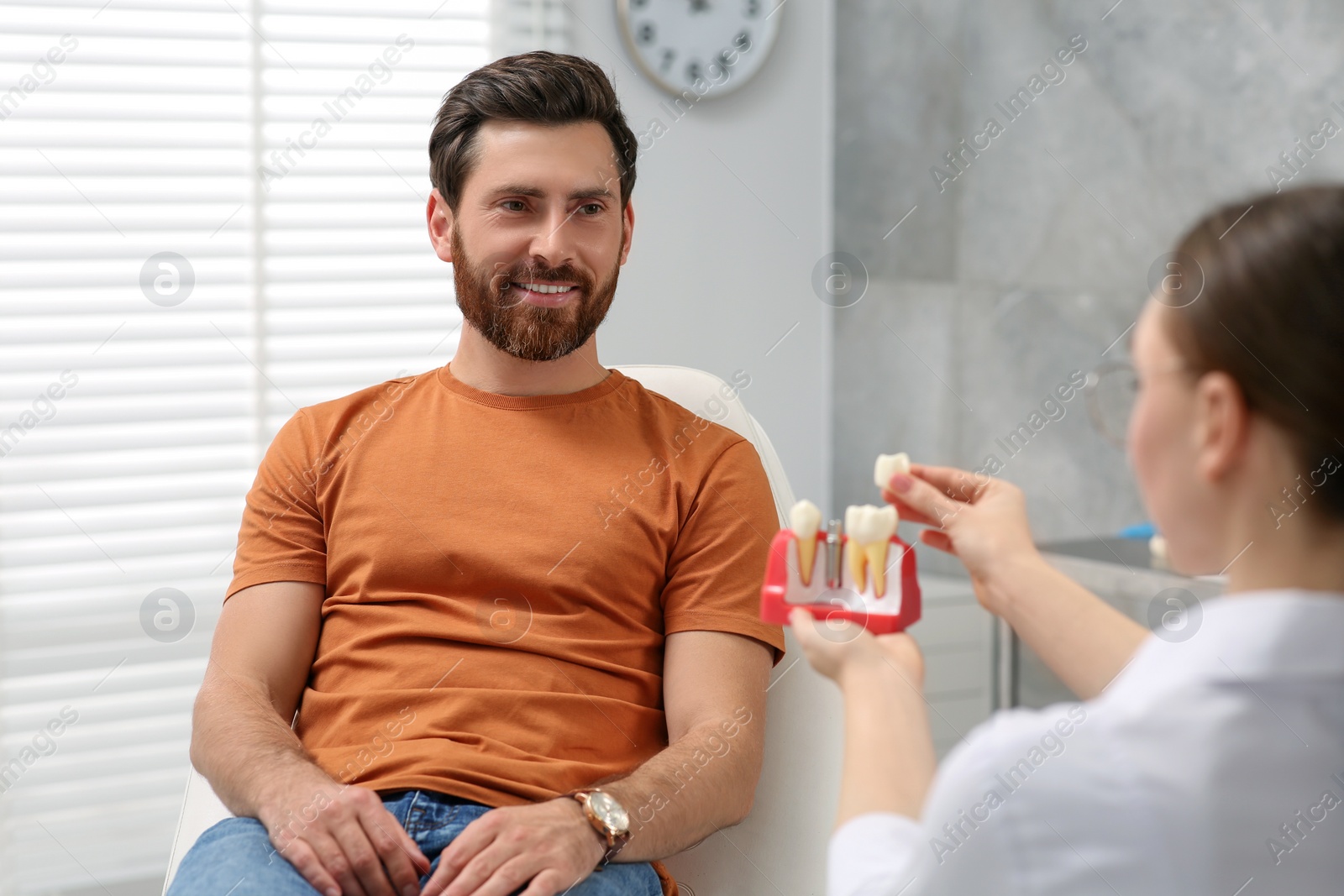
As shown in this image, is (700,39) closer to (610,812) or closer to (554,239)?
(554,239)

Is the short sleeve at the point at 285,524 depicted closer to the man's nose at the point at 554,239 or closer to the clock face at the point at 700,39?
the man's nose at the point at 554,239

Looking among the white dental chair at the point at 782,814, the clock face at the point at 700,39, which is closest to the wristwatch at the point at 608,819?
the white dental chair at the point at 782,814

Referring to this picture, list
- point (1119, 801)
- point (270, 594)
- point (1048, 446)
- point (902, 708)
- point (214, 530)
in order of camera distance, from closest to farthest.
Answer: point (1119, 801) < point (902, 708) < point (270, 594) < point (214, 530) < point (1048, 446)

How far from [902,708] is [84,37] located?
2.24 m

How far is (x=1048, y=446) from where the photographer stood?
2.67 m

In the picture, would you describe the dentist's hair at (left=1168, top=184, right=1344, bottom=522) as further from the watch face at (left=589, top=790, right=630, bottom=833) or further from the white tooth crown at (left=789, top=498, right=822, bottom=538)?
the watch face at (left=589, top=790, right=630, bottom=833)

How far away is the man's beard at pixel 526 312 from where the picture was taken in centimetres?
160

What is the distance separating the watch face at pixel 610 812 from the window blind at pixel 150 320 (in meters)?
1.50

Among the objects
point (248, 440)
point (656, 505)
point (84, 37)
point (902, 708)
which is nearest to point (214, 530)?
point (248, 440)

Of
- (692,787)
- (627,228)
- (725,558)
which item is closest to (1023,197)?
(627,228)

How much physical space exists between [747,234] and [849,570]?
2.03 meters

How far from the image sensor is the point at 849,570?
103 centimetres

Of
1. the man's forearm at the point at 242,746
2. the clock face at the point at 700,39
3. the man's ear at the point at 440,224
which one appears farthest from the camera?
the clock face at the point at 700,39

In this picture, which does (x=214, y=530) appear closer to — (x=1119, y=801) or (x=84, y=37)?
(x=84, y=37)
